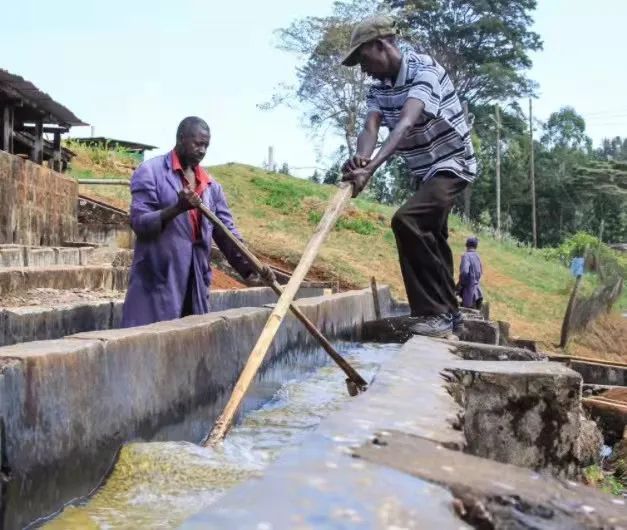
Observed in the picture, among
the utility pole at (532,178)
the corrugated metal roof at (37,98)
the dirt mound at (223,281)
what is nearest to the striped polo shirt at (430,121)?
the dirt mound at (223,281)

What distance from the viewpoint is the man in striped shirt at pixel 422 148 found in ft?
13.9

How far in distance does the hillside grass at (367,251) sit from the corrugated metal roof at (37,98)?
2.70 meters

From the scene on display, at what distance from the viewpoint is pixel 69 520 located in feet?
8.04

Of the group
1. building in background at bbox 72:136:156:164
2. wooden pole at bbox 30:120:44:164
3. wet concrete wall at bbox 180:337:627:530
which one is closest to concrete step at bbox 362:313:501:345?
wet concrete wall at bbox 180:337:627:530

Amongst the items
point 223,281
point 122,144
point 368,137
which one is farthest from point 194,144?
point 122,144

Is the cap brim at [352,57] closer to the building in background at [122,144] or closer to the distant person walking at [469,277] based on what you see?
the distant person walking at [469,277]

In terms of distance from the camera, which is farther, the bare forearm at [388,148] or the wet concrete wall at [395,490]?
the bare forearm at [388,148]


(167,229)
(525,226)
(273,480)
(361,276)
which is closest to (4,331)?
(167,229)

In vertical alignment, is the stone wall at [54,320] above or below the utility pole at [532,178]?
below

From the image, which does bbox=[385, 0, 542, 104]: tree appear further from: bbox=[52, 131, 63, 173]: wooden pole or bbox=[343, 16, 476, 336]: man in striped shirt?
bbox=[343, 16, 476, 336]: man in striped shirt

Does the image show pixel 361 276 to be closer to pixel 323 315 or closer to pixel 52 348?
pixel 323 315

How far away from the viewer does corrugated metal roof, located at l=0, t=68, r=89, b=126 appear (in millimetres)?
15758

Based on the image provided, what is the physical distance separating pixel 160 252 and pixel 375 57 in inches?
57.7

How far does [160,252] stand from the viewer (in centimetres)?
451
